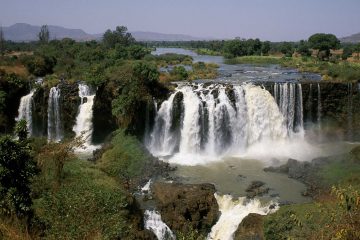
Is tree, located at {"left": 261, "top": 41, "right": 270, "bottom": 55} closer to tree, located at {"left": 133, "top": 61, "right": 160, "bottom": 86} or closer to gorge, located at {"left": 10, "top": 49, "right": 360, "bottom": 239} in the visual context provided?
gorge, located at {"left": 10, "top": 49, "right": 360, "bottom": 239}

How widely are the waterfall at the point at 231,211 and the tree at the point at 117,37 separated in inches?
2200

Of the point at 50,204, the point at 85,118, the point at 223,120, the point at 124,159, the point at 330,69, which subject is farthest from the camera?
the point at 330,69

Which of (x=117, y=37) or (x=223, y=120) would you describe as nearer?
(x=223, y=120)

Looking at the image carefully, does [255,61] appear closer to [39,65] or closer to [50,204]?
[39,65]

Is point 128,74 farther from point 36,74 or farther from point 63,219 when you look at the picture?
point 63,219

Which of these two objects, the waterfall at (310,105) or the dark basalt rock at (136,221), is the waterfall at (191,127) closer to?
the waterfall at (310,105)

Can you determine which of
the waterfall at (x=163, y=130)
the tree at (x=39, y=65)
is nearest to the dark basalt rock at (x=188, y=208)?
the waterfall at (x=163, y=130)

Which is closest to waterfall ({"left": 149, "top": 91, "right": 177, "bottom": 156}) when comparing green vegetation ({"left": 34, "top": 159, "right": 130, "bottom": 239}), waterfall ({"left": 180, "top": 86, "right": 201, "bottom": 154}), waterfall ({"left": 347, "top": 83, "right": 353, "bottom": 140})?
waterfall ({"left": 180, "top": 86, "right": 201, "bottom": 154})

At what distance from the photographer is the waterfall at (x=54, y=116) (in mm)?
27438

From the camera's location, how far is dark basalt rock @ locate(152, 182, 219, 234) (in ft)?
54.6

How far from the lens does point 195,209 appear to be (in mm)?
16875

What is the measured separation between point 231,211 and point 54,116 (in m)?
14.9

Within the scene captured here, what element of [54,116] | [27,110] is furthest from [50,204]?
[27,110]

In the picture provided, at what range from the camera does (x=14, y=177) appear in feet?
41.0
